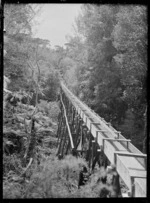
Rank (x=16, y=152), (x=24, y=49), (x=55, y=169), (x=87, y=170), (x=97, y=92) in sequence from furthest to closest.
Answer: (x=97, y=92) → (x=24, y=49) → (x=16, y=152) → (x=87, y=170) → (x=55, y=169)

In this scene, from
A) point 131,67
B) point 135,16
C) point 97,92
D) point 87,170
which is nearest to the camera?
point 87,170

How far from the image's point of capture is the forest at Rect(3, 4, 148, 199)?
5160mm

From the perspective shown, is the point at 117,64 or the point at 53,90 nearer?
the point at 117,64

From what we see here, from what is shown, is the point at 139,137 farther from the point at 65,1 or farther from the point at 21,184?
the point at 65,1

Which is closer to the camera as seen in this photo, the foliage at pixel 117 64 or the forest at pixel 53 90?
the forest at pixel 53 90

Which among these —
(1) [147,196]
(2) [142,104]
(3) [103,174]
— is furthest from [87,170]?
(2) [142,104]

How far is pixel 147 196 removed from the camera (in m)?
3.16

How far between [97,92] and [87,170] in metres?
7.46

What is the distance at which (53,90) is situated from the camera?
19.5 meters

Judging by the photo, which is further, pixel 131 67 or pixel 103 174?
pixel 131 67

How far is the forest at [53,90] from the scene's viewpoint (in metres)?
5.16

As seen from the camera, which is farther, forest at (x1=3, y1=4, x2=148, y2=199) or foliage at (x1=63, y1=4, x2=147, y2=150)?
foliage at (x1=63, y1=4, x2=147, y2=150)

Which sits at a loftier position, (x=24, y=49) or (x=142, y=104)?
(x=24, y=49)

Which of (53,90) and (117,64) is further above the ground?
(117,64)
